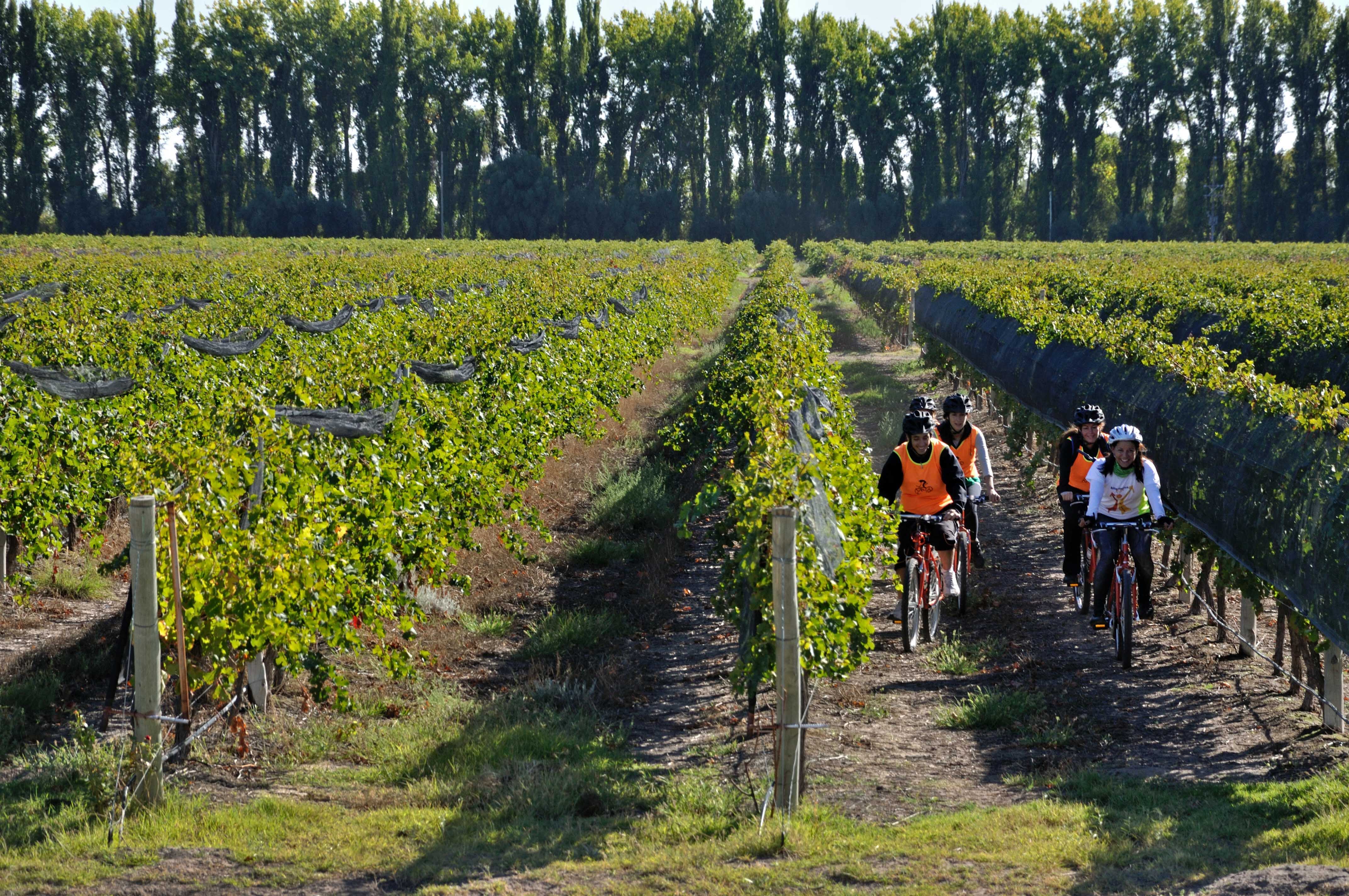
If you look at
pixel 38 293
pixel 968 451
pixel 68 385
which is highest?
pixel 38 293

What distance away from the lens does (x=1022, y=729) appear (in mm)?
6582

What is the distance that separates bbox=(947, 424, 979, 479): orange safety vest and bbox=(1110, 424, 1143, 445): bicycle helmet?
124cm

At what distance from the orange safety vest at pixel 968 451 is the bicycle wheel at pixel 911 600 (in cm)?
112

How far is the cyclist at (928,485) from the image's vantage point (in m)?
8.16

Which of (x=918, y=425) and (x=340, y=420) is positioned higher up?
(x=340, y=420)

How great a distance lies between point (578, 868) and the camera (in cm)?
468

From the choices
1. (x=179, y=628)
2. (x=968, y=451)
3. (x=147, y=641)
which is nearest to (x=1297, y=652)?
(x=968, y=451)

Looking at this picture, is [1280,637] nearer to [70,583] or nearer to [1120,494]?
[1120,494]

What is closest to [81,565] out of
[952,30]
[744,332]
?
[744,332]

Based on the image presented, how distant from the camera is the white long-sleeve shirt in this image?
7695mm

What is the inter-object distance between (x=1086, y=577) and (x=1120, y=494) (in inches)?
47.2

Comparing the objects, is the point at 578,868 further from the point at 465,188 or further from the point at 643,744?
the point at 465,188

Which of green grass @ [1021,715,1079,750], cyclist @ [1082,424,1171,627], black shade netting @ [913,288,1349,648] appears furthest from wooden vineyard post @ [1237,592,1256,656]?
green grass @ [1021,715,1079,750]

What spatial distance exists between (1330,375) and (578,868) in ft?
37.7
